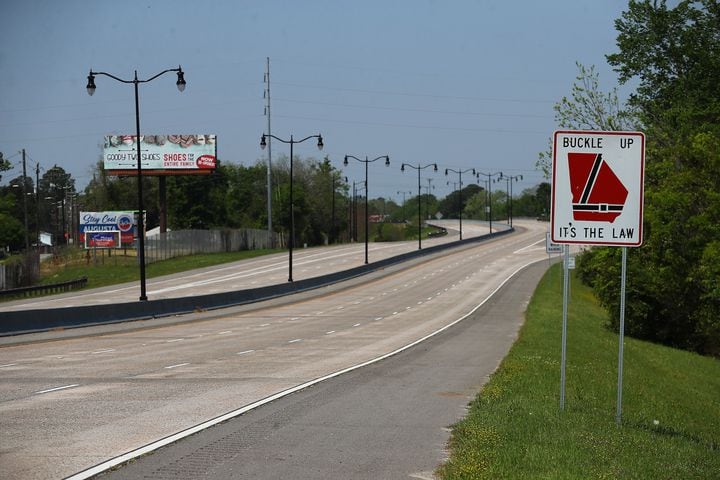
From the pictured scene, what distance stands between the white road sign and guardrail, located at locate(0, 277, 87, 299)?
53385 millimetres

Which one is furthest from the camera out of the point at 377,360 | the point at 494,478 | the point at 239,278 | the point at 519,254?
the point at 519,254

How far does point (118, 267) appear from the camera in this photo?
276 feet

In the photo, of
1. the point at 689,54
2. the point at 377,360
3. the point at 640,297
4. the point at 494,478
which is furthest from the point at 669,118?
the point at 494,478

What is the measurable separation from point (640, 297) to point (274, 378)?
1305 inches

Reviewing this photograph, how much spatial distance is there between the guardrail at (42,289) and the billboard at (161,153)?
27.1 m

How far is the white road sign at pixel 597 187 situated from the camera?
11.9 meters

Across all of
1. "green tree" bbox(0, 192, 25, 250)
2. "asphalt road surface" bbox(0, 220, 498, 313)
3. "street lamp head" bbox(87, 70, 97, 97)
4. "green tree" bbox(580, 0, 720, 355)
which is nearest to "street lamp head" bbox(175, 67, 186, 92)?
"street lamp head" bbox(87, 70, 97, 97)

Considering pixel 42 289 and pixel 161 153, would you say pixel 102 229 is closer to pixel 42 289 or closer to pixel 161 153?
pixel 161 153

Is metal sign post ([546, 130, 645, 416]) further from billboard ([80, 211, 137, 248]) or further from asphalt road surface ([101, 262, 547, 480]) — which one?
billboard ([80, 211, 137, 248])

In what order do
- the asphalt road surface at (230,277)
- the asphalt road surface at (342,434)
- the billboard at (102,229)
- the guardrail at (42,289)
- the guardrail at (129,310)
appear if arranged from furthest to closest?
the billboard at (102,229)
the guardrail at (42,289)
the asphalt road surface at (230,277)
the guardrail at (129,310)
the asphalt road surface at (342,434)

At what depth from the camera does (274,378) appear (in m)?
18.4

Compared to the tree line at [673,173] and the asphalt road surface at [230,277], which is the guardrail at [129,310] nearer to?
the asphalt road surface at [230,277]

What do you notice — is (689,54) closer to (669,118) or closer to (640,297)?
(669,118)

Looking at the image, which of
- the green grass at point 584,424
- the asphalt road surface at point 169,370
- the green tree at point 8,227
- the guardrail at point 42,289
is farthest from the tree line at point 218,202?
the green grass at point 584,424
